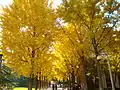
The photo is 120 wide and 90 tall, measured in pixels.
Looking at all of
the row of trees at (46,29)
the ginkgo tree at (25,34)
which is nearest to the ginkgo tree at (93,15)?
the row of trees at (46,29)

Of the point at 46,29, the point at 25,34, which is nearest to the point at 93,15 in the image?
the point at 46,29

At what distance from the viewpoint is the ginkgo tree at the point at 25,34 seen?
13.4m

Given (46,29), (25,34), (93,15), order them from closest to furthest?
(25,34) → (46,29) → (93,15)

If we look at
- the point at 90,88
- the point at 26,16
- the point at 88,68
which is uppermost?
the point at 26,16

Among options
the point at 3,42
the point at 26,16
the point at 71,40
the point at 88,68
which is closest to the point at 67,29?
the point at 71,40

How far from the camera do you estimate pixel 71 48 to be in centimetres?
1822

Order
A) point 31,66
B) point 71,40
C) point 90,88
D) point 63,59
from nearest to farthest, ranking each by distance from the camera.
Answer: point 31,66 → point 71,40 → point 63,59 → point 90,88

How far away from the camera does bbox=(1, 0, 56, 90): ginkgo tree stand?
1339 centimetres

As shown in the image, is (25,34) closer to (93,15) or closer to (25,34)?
(25,34)

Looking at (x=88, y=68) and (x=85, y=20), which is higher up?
(x=85, y=20)

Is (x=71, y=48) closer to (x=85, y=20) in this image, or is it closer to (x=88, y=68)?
(x=85, y=20)

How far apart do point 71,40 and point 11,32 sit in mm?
5154

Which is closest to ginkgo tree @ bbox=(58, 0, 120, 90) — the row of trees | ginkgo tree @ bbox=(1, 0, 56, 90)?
the row of trees

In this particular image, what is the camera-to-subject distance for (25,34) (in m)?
13.6
